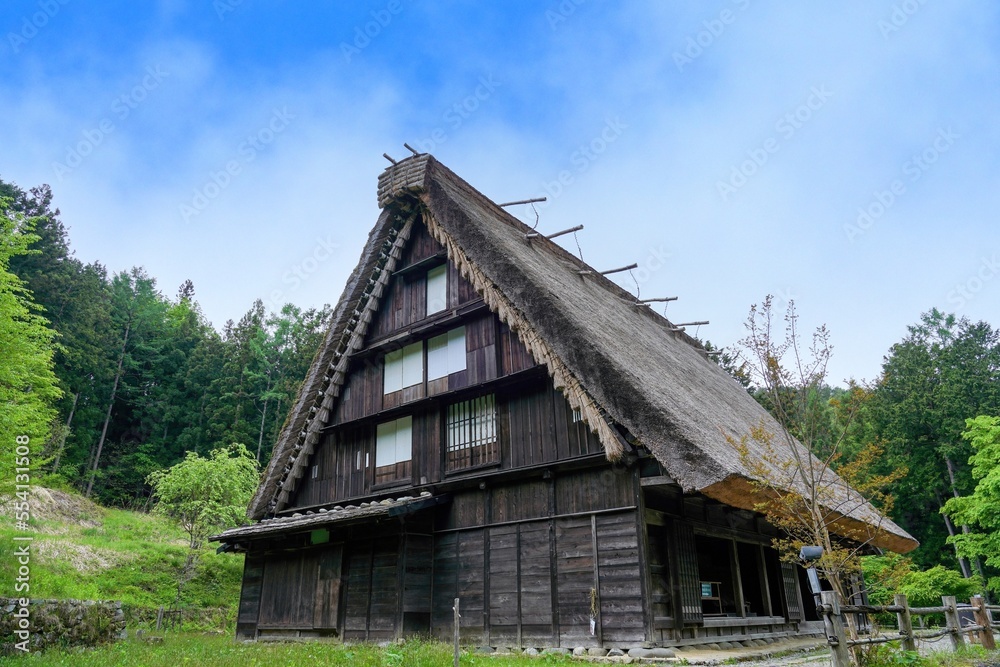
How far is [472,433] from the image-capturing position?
512 inches

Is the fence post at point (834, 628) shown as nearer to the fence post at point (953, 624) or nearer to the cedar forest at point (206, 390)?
the fence post at point (953, 624)

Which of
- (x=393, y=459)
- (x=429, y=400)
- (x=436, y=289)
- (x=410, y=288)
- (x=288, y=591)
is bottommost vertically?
(x=288, y=591)

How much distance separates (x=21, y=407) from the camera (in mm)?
15133

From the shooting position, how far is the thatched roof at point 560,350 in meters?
9.65

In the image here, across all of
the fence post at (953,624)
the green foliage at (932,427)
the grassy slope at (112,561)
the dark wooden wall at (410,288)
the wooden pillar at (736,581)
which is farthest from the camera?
the green foliage at (932,427)

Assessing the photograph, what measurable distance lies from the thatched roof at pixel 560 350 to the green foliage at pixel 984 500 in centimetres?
1080

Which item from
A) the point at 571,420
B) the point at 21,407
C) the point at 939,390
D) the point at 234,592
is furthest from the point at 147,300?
the point at 939,390

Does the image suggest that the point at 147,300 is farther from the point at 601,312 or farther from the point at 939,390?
the point at 939,390

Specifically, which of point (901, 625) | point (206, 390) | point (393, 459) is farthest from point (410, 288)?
point (206, 390)

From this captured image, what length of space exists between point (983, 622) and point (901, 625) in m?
2.67

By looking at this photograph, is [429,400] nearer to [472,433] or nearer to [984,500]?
[472,433]

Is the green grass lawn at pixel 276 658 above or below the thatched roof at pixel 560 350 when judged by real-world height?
below

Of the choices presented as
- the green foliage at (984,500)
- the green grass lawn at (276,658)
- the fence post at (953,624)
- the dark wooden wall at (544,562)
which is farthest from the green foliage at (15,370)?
the green foliage at (984,500)

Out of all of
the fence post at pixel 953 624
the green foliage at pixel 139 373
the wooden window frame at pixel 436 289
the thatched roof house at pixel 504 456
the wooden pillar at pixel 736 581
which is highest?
the green foliage at pixel 139 373
